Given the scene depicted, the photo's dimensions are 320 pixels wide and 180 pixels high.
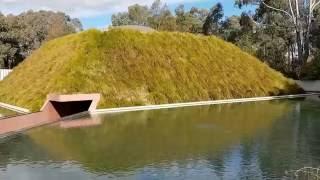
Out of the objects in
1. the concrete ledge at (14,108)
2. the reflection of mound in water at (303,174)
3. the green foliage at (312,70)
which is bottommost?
the reflection of mound in water at (303,174)

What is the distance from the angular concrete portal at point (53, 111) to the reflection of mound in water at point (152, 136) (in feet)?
1.44

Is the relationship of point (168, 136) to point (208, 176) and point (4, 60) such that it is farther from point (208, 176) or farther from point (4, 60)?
point (4, 60)

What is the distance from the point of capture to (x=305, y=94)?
78.4 ft

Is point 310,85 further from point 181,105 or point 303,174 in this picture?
point 303,174

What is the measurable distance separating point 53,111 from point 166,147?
567 cm

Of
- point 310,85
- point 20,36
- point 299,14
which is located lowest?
point 310,85

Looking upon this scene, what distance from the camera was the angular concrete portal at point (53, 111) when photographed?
1172 cm

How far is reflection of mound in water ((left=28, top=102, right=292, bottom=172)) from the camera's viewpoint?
29.3 ft

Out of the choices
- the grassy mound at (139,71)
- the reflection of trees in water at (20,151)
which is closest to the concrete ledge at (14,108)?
the grassy mound at (139,71)

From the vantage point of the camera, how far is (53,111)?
1445cm


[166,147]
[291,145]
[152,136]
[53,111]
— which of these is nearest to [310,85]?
[53,111]

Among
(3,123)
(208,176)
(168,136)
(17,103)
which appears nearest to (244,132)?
(168,136)

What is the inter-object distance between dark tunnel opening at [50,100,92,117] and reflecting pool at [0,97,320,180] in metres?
1.06

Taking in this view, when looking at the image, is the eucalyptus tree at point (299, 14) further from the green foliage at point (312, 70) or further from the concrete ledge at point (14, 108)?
the concrete ledge at point (14, 108)
